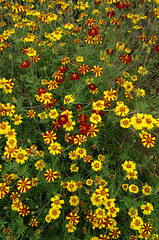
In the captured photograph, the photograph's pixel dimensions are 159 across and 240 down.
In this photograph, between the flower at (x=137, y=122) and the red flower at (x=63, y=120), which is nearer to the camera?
the flower at (x=137, y=122)

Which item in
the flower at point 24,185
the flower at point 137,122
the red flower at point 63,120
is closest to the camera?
the flower at point 24,185

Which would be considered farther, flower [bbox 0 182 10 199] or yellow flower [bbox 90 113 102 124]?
yellow flower [bbox 90 113 102 124]

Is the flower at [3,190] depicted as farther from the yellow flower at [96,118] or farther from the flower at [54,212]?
the yellow flower at [96,118]

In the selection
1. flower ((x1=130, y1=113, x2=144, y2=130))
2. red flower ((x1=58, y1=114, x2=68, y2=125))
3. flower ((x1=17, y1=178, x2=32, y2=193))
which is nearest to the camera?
flower ((x1=17, y1=178, x2=32, y2=193))

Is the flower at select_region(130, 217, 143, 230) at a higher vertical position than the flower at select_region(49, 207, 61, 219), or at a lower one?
lower

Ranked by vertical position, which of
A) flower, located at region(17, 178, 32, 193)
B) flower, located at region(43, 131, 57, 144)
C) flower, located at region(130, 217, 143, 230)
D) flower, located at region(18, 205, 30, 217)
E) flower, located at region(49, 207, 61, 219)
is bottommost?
flower, located at region(18, 205, 30, 217)

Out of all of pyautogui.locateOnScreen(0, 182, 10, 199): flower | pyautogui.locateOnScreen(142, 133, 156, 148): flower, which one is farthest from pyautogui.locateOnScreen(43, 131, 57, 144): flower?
pyautogui.locateOnScreen(142, 133, 156, 148): flower

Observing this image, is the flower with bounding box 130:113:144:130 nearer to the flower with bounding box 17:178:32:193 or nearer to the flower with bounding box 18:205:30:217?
the flower with bounding box 17:178:32:193

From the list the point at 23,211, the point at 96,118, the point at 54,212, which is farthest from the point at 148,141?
the point at 23,211

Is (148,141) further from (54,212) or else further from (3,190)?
(3,190)

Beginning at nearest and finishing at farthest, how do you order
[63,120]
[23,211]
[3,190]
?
1. [3,190]
2. [23,211]
3. [63,120]

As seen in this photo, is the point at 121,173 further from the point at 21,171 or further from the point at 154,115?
the point at 21,171

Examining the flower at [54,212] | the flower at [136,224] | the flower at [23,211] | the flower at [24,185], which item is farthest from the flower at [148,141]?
the flower at [23,211]

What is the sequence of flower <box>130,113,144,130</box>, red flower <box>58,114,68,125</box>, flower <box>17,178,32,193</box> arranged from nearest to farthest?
1. flower <box>17,178,32,193</box>
2. flower <box>130,113,144,130</box>
3. red flower <box>58,114,68,125</box>
